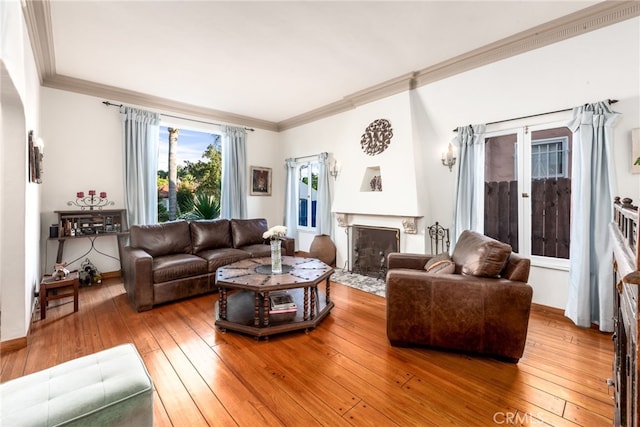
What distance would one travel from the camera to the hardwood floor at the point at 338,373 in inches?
64.4

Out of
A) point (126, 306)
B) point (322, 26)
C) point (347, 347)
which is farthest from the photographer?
point (126, 306)

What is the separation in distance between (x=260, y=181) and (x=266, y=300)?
154 inches

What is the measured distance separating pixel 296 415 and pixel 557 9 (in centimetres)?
389

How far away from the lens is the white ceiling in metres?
2.51

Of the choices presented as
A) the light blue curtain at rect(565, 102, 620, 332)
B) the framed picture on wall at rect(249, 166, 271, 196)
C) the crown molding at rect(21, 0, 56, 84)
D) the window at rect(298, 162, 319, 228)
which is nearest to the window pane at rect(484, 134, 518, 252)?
the light blue curtain at rect(565, 102, 620, 332)

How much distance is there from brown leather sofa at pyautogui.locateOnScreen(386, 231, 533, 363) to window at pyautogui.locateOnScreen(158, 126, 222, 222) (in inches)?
163

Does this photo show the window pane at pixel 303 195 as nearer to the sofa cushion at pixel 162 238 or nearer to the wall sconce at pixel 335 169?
the wall sconce at pixel 335 169

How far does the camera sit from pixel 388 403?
5.66ft

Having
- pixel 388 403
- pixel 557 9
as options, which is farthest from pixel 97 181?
pixel 557 9

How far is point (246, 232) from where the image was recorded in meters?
4.68

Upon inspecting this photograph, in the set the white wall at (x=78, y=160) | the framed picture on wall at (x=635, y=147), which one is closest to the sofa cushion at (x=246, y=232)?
the white wall at (x=78, y=160)

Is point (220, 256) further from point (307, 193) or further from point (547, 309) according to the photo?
point (547, 309)

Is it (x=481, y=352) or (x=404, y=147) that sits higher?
(x=404, y=147)

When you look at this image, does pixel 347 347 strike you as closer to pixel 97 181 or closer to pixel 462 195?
pixel 462 195
